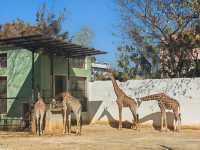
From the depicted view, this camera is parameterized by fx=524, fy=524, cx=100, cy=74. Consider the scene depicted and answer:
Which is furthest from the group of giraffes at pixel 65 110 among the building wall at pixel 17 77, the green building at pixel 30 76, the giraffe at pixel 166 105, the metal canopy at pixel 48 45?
the building wall at pixel 17 77

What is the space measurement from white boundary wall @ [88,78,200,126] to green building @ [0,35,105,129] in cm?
92

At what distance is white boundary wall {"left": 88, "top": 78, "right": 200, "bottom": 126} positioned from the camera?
25578 mm

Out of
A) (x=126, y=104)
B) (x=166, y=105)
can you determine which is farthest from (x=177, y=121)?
(x=126, y=104)

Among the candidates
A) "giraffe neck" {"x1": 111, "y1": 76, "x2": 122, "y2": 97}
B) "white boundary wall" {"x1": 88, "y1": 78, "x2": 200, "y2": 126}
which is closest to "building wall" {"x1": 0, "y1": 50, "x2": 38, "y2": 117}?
"white boundary wall" {"x1": 88, "y1": 78, "x2": 200, "y2": 126}

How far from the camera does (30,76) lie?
28594mm

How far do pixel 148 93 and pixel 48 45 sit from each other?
5.83m

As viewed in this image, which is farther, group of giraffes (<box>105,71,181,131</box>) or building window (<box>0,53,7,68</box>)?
building window (<box>0,53,7,68</box>)

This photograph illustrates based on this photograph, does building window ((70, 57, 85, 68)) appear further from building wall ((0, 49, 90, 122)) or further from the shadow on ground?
the shadow on ground

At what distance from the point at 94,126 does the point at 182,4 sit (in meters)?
7.94

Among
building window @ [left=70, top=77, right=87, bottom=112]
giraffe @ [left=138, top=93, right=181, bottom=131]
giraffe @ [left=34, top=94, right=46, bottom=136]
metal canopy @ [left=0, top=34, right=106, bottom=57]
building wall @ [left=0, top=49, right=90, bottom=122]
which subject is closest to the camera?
giraffe @ [left=34, top=94, right=46, bottom=136]

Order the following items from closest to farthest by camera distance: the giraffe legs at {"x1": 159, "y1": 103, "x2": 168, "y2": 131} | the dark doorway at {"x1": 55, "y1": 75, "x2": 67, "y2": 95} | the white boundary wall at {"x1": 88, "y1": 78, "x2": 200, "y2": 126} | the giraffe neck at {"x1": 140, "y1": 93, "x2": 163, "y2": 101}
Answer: the giraffe legs at {"x1": 159, "y1": 103, "x2": 168, "y2": 131}, the giraffe neck at {"x1": 140, "y1": 93, "x2": 163, "y2": 101}, the white boundary wall at {"x1": 88, "y1": 78, "x2": 200, "y2": 126}, the dark doorway at {"x1": 55, "y1": 75, "x2": 67, "y2": 95}

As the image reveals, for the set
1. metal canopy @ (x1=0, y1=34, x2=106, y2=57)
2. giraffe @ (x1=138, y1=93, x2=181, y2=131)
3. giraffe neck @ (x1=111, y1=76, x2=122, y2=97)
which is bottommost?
giraffe @ (x1=138, y1=93, x2=181, y2=131)

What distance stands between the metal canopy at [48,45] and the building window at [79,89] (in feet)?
5.74

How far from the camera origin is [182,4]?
2714 cm
